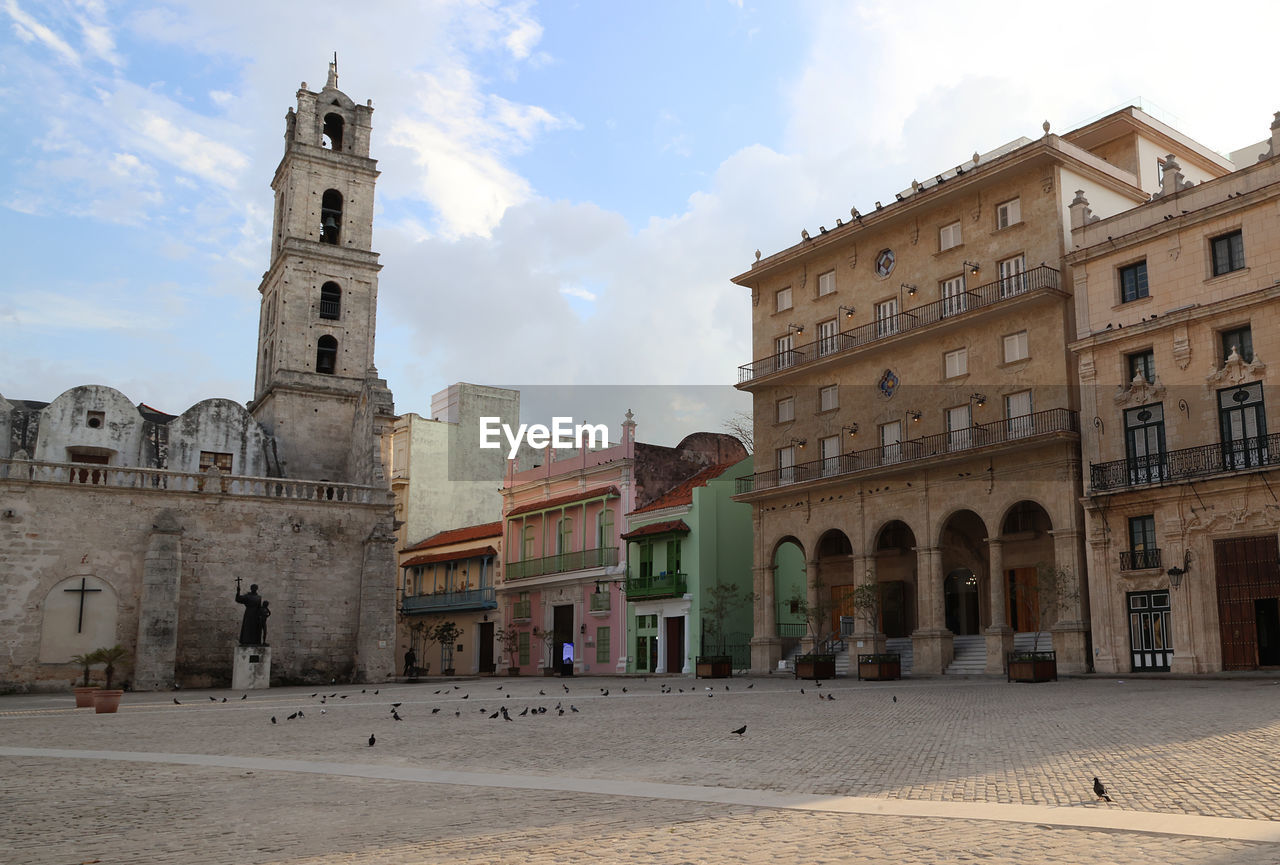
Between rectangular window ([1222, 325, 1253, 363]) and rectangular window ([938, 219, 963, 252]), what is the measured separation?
10509 mm

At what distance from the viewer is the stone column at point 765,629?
138 feet

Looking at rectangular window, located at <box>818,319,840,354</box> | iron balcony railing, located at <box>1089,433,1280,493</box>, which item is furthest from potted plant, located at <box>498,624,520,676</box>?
iron balcony railing, located at <box>1089,433,1280,493</box>

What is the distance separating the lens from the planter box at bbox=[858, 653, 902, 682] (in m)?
32.8

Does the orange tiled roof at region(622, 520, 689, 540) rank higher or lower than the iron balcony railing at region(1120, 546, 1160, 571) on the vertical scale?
higher

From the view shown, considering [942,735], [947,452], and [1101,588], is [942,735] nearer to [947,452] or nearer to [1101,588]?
[1101,588]

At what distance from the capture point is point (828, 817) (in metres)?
8.23

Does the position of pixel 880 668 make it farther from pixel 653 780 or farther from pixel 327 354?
pixel 327 354

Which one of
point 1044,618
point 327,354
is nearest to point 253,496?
point 327,354

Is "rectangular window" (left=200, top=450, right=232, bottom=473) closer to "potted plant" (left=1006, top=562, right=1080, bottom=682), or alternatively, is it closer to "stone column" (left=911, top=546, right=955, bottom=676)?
"stone column" (left=911, top=546, right=955, bottom=676)

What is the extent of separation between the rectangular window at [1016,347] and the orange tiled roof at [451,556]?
29.5 metres

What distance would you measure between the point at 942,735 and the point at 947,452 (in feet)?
74.7

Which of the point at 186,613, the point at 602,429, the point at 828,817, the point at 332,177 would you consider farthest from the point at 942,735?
the point at 602,429

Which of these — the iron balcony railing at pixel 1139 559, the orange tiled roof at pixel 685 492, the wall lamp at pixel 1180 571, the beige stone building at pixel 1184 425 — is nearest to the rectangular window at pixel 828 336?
the orange tiled roof at pixel 685 492

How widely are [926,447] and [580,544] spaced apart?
1908 centimetres
